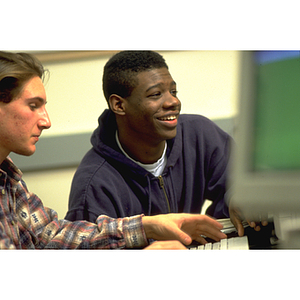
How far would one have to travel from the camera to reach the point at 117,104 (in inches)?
45.9

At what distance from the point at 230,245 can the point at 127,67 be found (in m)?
0.59

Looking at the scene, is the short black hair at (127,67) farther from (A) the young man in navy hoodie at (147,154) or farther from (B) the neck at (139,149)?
(B) the neck at (139,149)

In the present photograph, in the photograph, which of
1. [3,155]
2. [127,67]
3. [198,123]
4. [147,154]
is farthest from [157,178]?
[3,155]

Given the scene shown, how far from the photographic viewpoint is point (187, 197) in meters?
1.21

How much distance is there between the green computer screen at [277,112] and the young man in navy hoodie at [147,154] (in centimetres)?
19

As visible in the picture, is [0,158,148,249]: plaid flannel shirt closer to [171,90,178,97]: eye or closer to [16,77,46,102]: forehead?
[16,77,46,102]: forehead

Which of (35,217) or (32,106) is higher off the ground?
(32,106)

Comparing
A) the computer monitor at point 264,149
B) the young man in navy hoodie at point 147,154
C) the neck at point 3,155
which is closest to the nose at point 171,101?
the young man in navy hoodie at point 147,154

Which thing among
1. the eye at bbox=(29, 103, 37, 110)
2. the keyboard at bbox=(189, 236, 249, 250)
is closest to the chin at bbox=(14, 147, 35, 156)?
the eye at bbox=(29, 103, 37, 110)

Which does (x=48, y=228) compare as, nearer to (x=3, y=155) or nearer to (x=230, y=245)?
(x=3, y=155)

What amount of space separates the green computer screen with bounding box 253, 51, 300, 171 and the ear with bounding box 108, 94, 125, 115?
40cm

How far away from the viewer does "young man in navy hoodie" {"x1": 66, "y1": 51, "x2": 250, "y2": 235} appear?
1145mm

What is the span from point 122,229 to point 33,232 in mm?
250
